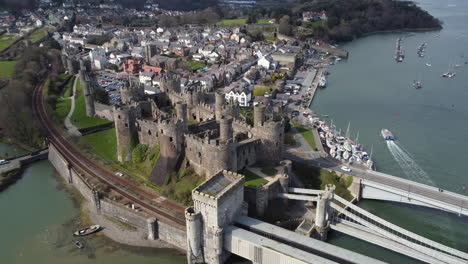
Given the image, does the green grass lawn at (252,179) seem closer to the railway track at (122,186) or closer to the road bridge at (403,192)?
the railway track at (122,186)

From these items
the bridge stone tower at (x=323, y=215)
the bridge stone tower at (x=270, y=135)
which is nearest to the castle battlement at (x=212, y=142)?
the bridge stone tower at (x=270, y=135)

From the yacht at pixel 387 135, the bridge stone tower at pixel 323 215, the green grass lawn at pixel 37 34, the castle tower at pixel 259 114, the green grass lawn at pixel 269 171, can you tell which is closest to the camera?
the bridge stone tower at pixel 323 215

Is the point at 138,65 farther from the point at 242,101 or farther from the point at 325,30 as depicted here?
the point at 325,30

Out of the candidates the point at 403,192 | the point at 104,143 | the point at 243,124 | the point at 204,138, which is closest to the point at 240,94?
the point at 243,124

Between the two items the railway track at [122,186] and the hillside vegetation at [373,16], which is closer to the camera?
the railway track at [122,186]

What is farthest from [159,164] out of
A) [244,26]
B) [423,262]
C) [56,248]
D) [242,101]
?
[244,26]

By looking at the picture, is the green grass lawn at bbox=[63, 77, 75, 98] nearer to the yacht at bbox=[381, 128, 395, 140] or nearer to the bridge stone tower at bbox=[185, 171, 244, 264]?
the bridge stone tower at bbox=[185, 171, 244, 264]

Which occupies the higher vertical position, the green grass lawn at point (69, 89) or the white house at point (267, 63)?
the white house at point (267, 63)

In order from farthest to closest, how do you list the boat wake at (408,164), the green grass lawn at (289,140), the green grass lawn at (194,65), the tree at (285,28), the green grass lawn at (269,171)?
1. the tree at (285,28)
2. the green grass lawn at (194,65)
3. the green grass lawn at (289,140)
4. the boat wake at (408,164)
5. the green grass lawn at (269,171)
